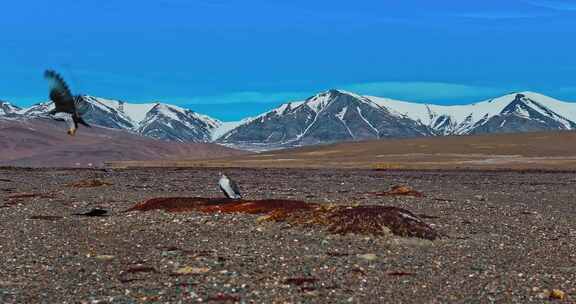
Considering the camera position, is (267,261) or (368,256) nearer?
(267,261)

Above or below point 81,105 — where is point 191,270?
below

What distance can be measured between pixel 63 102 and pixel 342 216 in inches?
378

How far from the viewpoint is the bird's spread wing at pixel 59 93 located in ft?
63.9

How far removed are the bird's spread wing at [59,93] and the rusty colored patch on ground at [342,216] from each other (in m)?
8.99

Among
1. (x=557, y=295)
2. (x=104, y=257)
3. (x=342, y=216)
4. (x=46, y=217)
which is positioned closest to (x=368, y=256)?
(x=342, y=216)

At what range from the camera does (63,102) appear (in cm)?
1958

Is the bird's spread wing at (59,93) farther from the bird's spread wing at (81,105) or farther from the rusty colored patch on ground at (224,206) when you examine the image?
the rusty colored patch on ground at (224,206)

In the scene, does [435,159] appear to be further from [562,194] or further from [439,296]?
[439,296]

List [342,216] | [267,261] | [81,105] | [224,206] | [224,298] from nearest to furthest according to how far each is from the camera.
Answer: [224,298]
[267,261]
[81,105]
[342,216]
[224,206]

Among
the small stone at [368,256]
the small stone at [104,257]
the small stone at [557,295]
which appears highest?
the small stone at [104,257]

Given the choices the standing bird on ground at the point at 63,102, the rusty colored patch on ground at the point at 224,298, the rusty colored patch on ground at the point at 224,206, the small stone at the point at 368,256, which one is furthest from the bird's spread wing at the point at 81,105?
the rusty colored patch on ground at the point at 224,206

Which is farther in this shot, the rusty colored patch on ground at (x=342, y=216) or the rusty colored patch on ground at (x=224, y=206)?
the rusty colored patch on ground at (x=224, y=206)

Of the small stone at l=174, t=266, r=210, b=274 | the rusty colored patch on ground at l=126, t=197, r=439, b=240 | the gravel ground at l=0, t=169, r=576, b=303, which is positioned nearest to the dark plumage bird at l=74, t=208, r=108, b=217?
the gravel ground at l=0, t=169, r=576, b=303

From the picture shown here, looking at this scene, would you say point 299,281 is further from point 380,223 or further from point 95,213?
point 95,213
